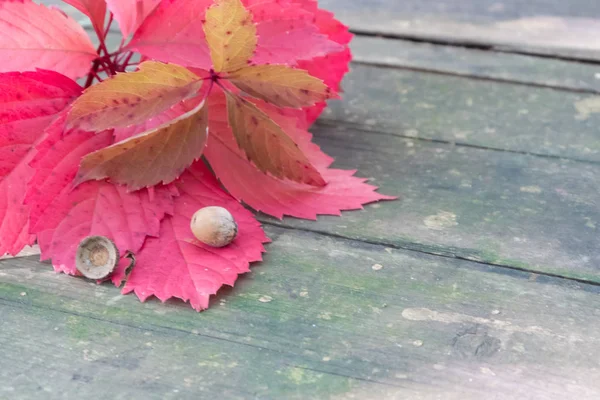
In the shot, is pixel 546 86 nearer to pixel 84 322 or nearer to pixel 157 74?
pixel 157 74

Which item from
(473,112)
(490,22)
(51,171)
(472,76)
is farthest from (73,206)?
(490,22)

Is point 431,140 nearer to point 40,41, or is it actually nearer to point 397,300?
point 397,300

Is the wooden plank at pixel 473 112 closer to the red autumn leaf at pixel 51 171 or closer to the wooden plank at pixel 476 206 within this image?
the wooden plank at pixel 476 206

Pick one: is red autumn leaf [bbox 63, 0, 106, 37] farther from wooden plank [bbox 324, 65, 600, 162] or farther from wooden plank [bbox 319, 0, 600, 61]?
wooden plank [bbox 319, 0, 600, 61]

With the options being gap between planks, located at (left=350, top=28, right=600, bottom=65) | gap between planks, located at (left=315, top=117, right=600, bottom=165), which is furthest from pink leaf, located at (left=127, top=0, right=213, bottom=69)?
gap between planks, located at (left=350, top=28, right=600, bottom=65)

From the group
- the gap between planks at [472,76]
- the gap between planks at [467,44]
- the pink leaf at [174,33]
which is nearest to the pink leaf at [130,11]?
the pink leaf at [174,33]

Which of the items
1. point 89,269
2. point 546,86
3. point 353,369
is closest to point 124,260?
point 89,269

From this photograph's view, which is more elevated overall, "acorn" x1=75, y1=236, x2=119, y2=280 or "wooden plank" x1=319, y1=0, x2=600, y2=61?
"wooden plank" x1=319, y1=0, x2=600, y2=61
